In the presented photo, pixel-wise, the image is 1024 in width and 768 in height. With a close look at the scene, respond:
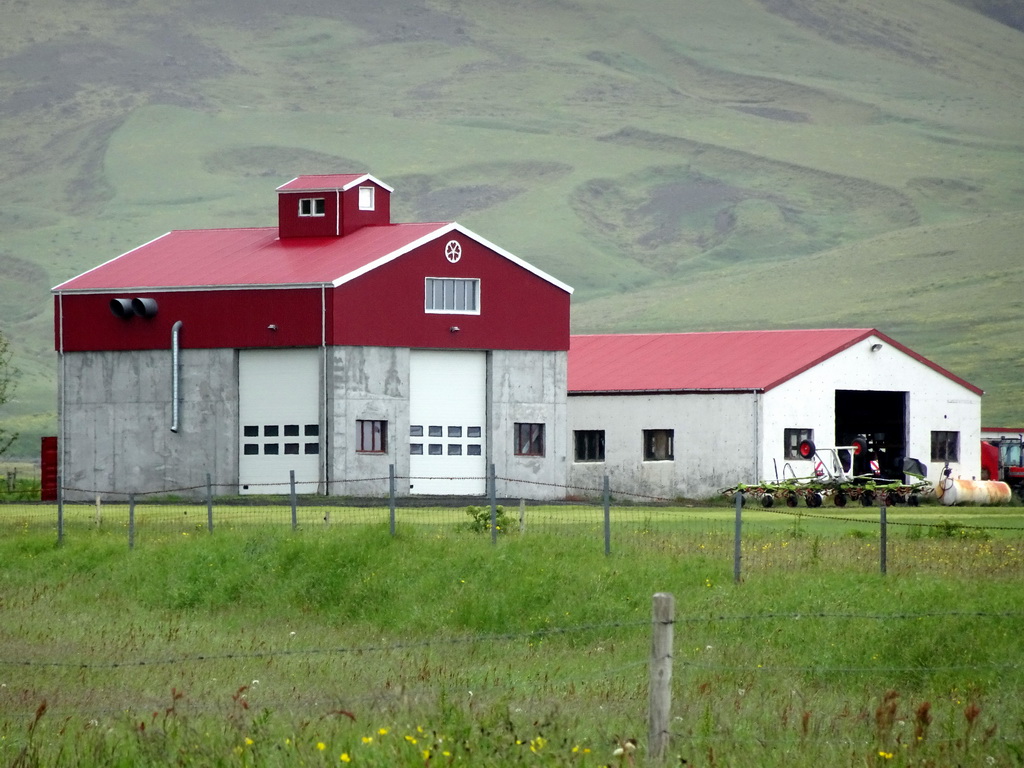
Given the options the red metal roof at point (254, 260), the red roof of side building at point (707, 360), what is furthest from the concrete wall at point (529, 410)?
the red metal roof at point (254, 260)

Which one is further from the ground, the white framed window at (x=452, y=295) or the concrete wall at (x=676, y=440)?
the white framed window at (x=452, y=295)

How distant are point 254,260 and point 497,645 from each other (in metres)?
35.4

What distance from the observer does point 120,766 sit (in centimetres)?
1446

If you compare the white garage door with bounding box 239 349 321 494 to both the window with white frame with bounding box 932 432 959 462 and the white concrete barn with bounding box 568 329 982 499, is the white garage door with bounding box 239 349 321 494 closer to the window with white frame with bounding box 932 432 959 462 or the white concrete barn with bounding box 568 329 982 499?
the white concrete barn with bounding box 568 329 982 499

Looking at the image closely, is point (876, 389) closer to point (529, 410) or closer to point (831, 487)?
point (831, 487)

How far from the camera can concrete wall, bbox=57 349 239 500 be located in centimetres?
5453

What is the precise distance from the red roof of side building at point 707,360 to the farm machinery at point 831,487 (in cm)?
276

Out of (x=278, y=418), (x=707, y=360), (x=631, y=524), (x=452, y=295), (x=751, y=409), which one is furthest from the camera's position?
(x=707, y=360)

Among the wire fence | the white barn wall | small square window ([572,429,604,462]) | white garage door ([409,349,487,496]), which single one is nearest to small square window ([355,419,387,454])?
the wire fence

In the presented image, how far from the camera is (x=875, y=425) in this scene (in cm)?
6284

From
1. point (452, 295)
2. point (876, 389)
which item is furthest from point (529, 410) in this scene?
point (876, 389)

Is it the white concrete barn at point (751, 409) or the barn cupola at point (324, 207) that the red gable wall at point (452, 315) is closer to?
the white concrete barn at point (751, 409)

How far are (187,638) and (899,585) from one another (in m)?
9.59

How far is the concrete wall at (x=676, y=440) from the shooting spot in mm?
55625
